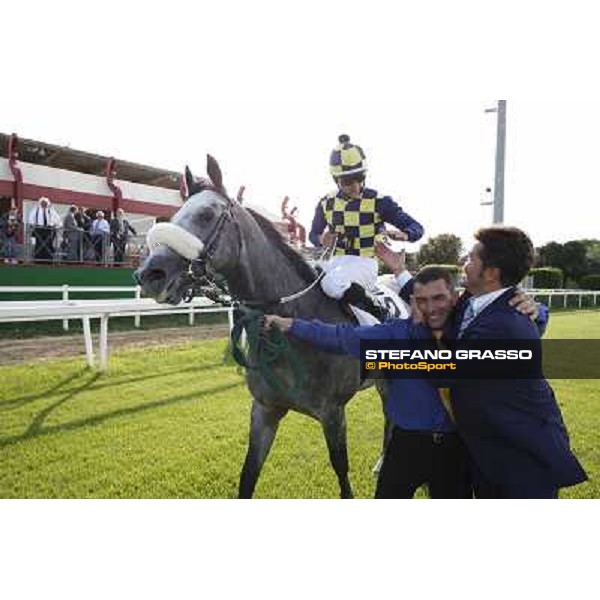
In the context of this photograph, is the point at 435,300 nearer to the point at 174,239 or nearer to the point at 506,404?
the point at 506,404

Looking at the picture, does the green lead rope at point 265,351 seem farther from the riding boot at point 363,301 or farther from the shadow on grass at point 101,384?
the shadow on grass at point 101,384

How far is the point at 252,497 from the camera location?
244 centimetres

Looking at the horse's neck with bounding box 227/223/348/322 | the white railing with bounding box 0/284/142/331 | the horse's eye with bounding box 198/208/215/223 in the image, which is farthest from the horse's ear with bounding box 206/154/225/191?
the white railing with bounding box 0/284/142/331

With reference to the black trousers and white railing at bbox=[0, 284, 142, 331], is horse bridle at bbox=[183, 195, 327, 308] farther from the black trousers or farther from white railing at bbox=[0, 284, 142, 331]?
white railing at bbox=[0, 284, 142, 331]

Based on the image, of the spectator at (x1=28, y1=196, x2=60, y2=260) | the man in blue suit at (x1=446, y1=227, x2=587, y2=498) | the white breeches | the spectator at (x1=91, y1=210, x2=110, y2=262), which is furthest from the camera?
the spectator at (x1=91, y1=210, x2=110, y2=262)

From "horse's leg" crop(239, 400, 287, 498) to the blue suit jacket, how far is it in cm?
80

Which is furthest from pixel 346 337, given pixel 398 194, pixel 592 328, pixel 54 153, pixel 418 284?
pixel 54 153

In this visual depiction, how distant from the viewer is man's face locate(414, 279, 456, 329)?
1983mm

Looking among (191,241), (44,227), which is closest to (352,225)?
(191,241)

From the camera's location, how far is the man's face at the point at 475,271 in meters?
1.97

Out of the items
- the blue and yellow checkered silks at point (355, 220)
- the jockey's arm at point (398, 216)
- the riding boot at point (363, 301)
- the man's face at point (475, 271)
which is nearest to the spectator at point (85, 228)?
the blue and yellow checkered silks at point (355, 220)

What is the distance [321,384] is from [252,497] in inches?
23.1

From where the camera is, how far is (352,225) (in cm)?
240
